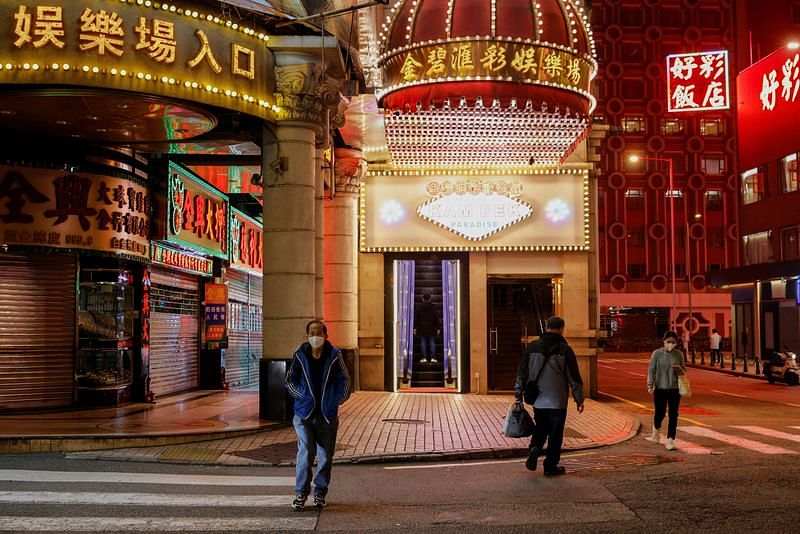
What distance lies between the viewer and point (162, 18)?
45.7ft

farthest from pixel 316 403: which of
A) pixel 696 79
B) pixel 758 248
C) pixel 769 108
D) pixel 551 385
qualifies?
pixel 758 248

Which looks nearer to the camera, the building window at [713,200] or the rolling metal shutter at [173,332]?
the rolling metal shutter at [173,332]

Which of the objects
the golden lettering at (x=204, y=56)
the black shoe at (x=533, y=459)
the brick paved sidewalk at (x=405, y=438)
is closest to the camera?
the black shoe at (x=533, y=459)

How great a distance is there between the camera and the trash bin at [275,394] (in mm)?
15406

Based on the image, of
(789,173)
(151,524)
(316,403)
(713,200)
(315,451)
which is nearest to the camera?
(151,524)

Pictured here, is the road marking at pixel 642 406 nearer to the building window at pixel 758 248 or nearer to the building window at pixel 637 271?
the building window at pixel 758 248

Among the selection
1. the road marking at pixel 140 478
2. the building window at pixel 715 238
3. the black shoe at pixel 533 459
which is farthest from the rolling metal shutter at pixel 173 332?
the building window at pixel 715 238

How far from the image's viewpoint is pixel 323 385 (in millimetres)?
8844

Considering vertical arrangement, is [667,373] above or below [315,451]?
above

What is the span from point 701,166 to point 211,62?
7310 centimetres

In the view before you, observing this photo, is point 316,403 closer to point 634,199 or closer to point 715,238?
point 634,199

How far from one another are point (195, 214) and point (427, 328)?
311 inches

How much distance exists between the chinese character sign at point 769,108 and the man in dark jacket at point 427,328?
28378 millimetres

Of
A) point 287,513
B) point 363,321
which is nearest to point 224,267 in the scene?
point 363,321
